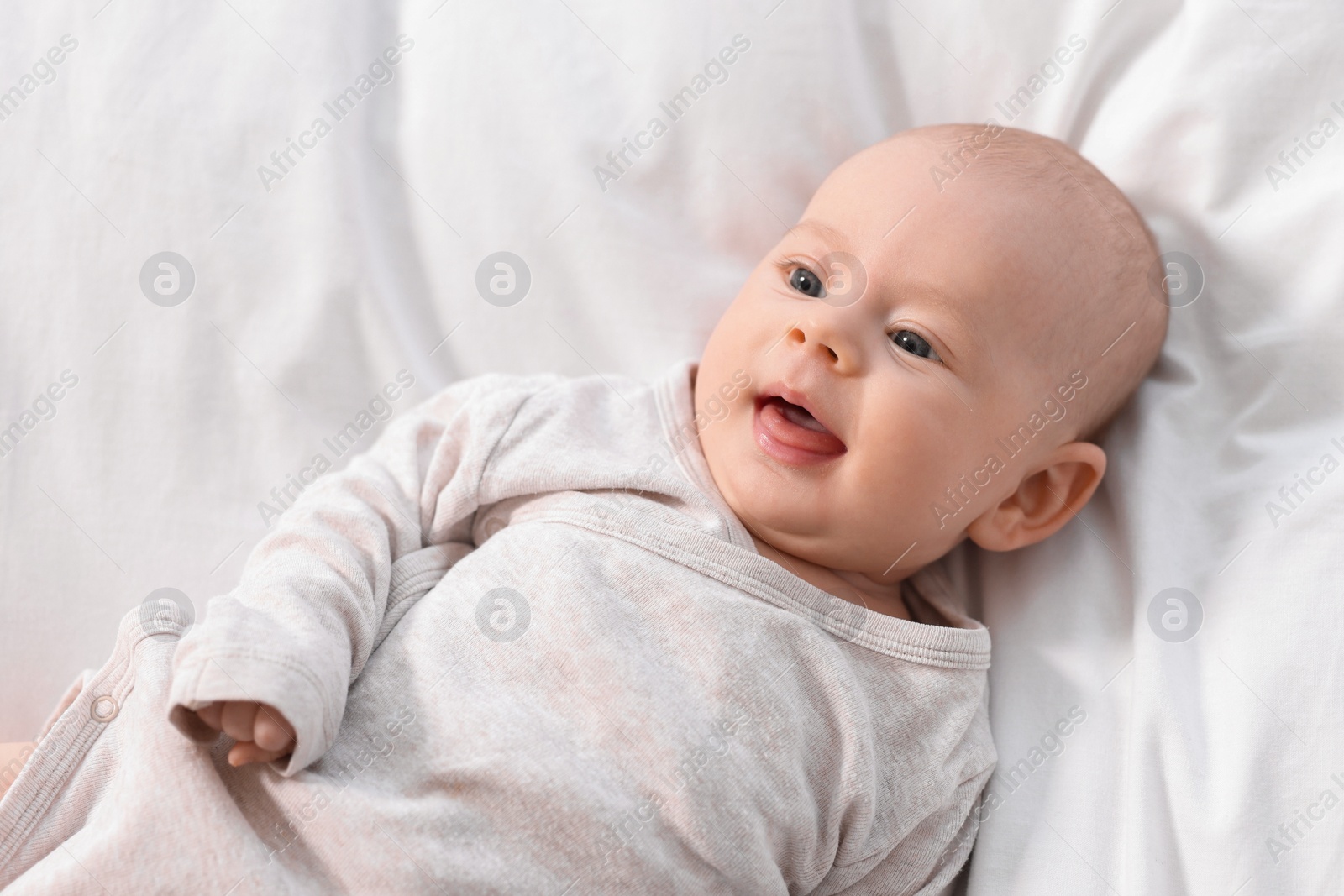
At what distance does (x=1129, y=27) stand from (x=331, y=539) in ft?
4.82

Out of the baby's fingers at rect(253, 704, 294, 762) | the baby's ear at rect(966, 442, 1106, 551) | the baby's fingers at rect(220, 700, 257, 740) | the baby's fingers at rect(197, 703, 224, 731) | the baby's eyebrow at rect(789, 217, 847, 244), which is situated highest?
the baby's eyebrow at rect(789, 217, 847, 244)

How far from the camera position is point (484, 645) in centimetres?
137

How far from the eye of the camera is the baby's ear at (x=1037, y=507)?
159 centimetres

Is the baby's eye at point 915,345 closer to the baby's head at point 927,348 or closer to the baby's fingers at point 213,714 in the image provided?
the baby's head at point 927,348

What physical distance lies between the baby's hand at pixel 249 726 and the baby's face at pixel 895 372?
25.7 inches

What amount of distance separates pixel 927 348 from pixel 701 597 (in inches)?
17.8

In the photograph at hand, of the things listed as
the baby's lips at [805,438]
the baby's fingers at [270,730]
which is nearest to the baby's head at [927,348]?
the baby's lips at [805,438]

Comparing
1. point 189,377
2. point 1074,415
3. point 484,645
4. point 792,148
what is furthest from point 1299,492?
point 189,377

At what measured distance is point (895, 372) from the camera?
55.6 inches

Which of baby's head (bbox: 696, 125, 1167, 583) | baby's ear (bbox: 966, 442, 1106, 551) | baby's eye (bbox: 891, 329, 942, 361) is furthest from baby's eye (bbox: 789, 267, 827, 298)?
baby's ear (bbox: 966, 442, 1106, 551)

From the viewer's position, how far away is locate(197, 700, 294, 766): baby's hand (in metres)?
1.17

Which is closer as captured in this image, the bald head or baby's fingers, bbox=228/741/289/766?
baby's fingers, bbox=228/741/289/766

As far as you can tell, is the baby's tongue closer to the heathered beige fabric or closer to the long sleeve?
the heathered beige fabric

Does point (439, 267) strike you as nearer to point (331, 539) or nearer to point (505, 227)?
point (505, 227)
